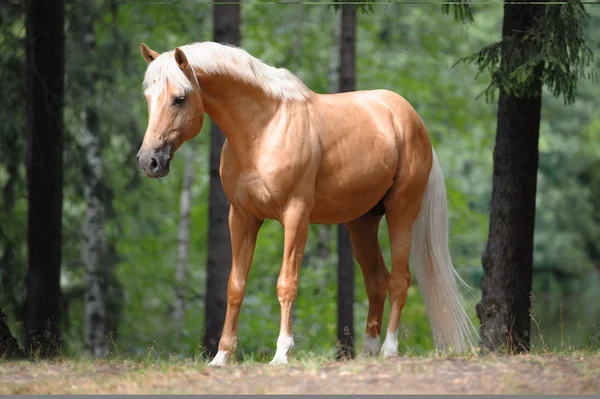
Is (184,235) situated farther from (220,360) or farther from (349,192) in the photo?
(220,360)

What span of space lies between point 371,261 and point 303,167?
147 cm

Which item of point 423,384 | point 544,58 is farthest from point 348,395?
point 544,58

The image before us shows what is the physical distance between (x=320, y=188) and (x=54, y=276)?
423cm

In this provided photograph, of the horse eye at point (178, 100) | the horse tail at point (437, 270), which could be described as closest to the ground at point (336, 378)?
the horse tail at point (437, 270)

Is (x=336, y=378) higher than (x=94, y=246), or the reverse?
(x=336, y=378)

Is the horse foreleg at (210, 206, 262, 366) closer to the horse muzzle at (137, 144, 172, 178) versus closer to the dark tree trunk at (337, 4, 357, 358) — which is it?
the horse muzzle at (137, 144, 172, 178)

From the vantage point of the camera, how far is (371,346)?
7328mm

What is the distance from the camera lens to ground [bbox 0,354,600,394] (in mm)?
5305

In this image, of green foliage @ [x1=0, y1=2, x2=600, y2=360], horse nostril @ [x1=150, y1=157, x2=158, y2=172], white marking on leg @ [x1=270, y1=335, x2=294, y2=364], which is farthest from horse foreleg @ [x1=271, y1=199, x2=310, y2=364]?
green foliage @ [x1=0, y1=2, x2=600, y2=360]

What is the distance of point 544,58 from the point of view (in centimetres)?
784

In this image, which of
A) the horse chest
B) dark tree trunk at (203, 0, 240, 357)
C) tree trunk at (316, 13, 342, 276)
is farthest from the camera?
tree trunk at (316, 13, 342, 276)

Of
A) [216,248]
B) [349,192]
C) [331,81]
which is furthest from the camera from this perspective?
[331,81]

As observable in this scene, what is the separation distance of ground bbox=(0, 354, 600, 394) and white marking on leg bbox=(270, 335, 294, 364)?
161 mm

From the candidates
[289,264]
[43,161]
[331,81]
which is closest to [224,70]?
[289,264]
